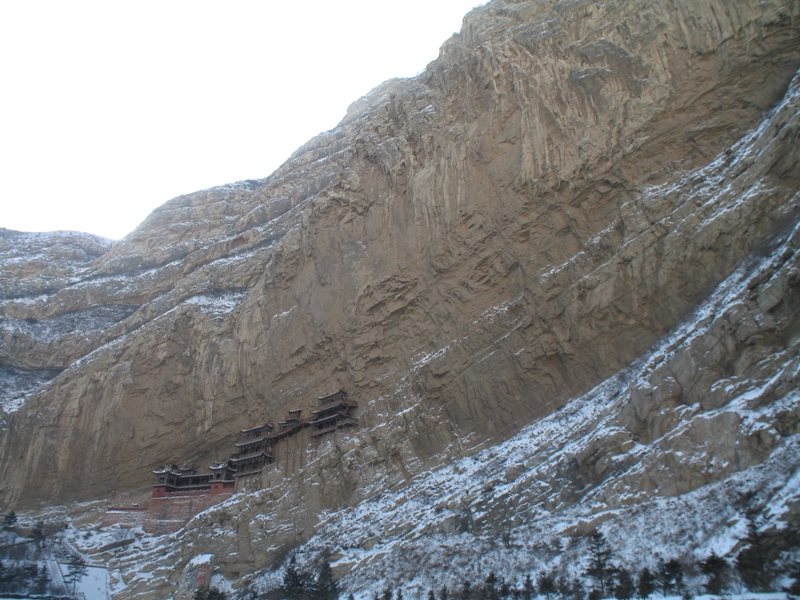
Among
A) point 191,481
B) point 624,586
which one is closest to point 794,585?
point 624,586

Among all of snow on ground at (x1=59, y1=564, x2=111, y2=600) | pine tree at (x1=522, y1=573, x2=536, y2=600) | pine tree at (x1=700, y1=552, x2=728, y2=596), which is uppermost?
snow on ground at (x1=59, y1=564, x2=111, y2=600)

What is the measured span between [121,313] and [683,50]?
155ft

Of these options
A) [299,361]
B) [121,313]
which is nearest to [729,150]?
[299,361]

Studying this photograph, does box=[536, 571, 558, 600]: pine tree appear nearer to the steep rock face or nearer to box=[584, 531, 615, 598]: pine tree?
the steep rock face

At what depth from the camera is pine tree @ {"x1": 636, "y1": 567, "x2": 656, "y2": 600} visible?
51.9 feet

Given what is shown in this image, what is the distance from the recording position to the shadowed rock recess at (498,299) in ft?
69.8

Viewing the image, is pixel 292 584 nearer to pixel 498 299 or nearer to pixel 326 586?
pixel 326 586

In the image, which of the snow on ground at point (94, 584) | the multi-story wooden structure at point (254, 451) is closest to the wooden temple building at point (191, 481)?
the multi-story wooden structure at point (254, 451)

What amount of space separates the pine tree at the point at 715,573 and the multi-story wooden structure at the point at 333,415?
66.6 ft

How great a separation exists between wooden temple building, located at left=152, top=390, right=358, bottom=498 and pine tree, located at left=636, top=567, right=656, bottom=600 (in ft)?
62.8

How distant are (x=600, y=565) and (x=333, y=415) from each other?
756 inches

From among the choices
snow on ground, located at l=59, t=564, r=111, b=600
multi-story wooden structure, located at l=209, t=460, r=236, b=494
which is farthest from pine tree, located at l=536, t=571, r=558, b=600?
multi-story wooden structure, located at l=209, t=460, r=236, b=494

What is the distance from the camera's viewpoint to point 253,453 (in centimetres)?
3700

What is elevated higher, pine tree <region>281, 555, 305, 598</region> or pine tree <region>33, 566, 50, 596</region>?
pine tree <region>33, 566, 50, 596</region>
